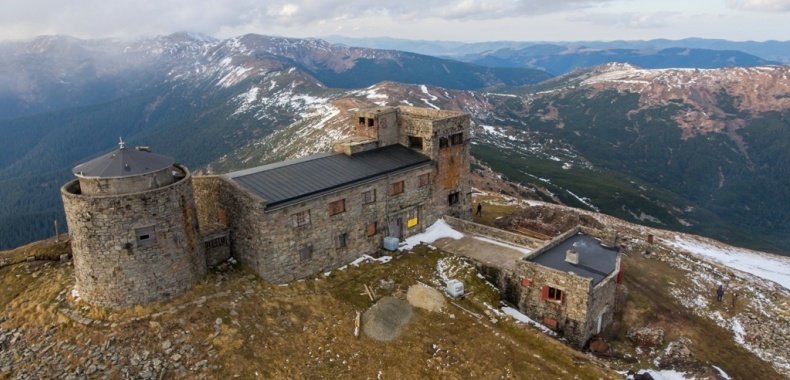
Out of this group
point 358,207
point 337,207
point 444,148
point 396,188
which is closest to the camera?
point 337,207

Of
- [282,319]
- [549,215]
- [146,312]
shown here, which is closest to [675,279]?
[549,215]

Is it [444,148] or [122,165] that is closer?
[122,165]

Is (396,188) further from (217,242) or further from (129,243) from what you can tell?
(129,243)

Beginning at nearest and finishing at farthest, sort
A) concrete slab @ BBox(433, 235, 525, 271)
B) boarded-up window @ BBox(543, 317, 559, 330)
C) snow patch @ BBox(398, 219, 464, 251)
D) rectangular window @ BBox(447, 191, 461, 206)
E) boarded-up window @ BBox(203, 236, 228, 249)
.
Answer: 1. boarded-up window @ BBox(203, 236, 228, 249)
2. boarded-up window @ BBox(543, 317, 559, 330)
3. concrete slab @ BBox(433, 235, 525, 271)
4. snow patch @ BBox(398, 219, 464, 251)
5. rectangular window @ BBox(447, 191, 461, 206)

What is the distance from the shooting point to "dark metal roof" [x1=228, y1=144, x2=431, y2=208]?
38344 mm

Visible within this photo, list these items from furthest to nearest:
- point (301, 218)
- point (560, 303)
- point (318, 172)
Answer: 1. point (318, 172)
2. point (301, 218)
3. point (560, 303)

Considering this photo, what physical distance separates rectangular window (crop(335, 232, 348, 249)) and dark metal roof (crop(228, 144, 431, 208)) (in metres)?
4.38

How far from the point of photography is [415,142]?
5181cm

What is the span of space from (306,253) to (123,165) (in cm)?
1452

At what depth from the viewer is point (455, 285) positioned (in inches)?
1556

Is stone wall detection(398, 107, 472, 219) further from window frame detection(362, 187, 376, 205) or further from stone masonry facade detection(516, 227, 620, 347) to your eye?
stone masonry facade detection(516, 227, 620, 347)

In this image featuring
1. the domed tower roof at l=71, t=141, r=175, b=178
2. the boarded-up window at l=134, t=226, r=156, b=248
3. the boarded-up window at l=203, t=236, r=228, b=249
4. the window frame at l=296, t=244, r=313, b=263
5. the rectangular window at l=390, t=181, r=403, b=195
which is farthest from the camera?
the rectangular window at l=390, t=181, r=403, b=195

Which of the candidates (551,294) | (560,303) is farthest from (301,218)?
(560,303)

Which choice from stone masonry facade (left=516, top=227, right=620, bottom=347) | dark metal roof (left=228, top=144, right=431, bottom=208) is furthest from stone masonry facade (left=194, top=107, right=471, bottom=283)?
stone masonry facade (left=516, top=227, right=620, bottom=347)
